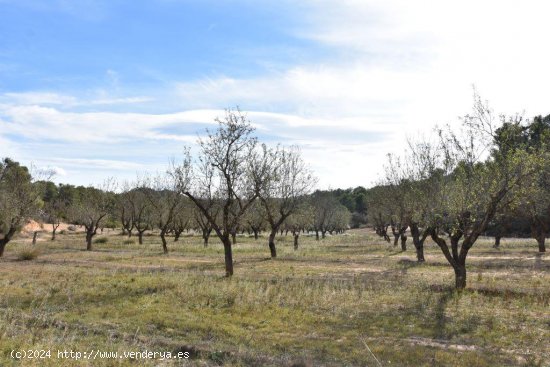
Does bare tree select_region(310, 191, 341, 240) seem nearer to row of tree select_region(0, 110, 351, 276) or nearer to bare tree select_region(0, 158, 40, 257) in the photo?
row of tree select_region(0, 110, 351, 276)

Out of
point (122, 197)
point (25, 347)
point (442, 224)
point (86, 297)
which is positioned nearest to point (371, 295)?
point (442, 224)

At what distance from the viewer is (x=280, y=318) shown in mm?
16281

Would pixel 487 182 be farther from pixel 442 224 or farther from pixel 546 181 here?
pixel 546 181

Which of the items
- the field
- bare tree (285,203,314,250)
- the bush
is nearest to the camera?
the field

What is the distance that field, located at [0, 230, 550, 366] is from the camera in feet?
39.0

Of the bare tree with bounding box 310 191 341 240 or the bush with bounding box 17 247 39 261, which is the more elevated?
the bare tree with bounding box 310 191 341 240

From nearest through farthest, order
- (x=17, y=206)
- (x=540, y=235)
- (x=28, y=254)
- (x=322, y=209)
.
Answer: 1. (x=28, y=254)
2. (x=17, y=206)
3. (x=540, y=235)
4. (x=322, y=209)

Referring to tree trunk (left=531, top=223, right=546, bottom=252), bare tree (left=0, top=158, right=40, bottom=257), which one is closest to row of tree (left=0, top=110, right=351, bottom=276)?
bare tree (left=0, top=158, right=40, bottom=257)

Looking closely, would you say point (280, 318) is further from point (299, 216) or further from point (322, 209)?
→ point (322, 209)

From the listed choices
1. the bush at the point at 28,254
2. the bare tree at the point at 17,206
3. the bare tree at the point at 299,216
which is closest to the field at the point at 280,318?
the bush at the point at 28,254

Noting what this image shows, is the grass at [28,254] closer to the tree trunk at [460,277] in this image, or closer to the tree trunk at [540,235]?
the tree trunk at [460,277]

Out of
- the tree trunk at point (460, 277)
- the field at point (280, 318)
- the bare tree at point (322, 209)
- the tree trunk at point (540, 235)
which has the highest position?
the bare tree at point (322, 209)

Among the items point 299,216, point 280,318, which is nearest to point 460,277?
point 280,318

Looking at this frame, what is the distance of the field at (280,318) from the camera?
1188 centimetres
